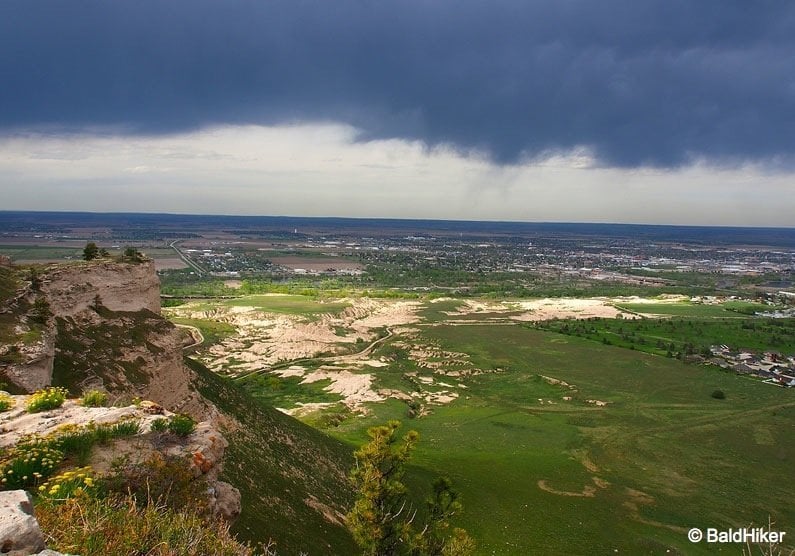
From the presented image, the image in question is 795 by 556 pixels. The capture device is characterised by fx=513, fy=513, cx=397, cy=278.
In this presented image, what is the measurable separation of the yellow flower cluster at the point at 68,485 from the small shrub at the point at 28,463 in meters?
0.39

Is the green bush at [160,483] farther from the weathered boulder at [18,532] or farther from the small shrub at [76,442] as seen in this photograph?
the weathered boulder at [18,532]

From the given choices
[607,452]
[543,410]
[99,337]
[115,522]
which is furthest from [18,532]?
[543,410]

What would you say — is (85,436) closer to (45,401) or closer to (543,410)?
(45,401)

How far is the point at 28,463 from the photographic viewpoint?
10.5 metres

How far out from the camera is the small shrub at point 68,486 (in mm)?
9164

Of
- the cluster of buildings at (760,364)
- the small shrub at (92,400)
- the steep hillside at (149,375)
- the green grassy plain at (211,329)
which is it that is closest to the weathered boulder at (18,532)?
the small shrub at (92,400)

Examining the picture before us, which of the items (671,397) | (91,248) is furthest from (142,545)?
(671,397)

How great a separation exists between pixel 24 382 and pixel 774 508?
5339 cm

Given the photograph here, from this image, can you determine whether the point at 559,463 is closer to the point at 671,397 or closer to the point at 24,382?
the point at 671,397

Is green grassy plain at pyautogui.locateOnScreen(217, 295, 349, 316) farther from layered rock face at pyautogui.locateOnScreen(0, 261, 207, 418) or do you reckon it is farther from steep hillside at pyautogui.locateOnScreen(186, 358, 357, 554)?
layered rock face at pyautogui.locateOnScreen(0, 261, 207, 418)

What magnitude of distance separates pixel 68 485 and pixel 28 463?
4.97 ft

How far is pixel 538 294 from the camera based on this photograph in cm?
17400

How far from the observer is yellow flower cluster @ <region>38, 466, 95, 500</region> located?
9.30 meters

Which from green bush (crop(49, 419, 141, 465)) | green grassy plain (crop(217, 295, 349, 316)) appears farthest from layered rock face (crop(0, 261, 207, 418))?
green grassy plain (crop(217, 295, 349, 316))
